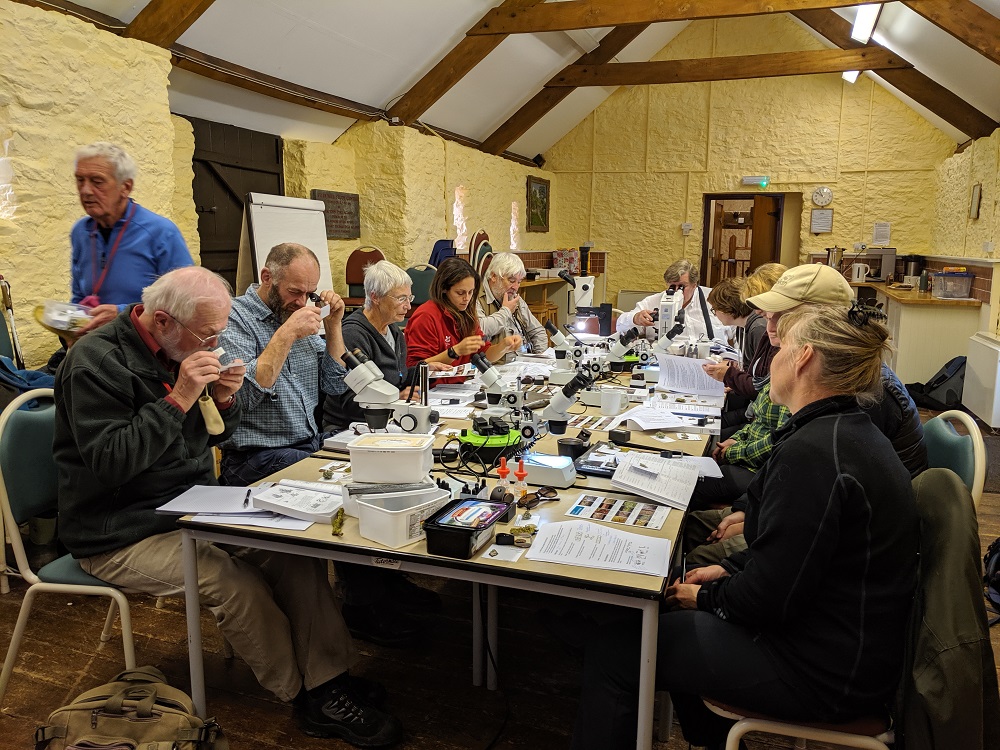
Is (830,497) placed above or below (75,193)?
below

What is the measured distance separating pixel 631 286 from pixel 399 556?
9.09 meters

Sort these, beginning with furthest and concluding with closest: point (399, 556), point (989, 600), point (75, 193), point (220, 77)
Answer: point (220, 77) → point (75, 193) → point (989, 600) → point (399, 556)

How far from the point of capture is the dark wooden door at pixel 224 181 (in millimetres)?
4895

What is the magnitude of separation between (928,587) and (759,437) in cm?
119

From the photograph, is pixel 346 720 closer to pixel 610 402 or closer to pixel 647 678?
pixel 647 678

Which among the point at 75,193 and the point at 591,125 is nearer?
the point at 75,193

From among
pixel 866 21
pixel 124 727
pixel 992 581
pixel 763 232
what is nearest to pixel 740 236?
pixel 763 232

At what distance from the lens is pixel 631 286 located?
1033 cm

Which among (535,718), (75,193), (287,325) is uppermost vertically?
(75,193)

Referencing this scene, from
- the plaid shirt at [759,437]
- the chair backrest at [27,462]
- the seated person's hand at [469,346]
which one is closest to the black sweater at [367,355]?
the seated person's hand at [469,346]

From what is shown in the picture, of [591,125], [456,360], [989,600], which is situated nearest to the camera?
[989,600]

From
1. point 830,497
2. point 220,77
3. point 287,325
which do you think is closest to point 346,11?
point 220,77

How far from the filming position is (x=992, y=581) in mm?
2971

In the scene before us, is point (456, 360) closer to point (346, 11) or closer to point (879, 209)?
point (346, 11)
